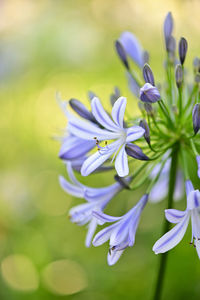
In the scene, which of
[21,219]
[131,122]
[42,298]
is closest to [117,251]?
[131,122]

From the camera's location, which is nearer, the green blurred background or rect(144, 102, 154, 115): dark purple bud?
rect(144, 102, 154, 115): dark purple bud

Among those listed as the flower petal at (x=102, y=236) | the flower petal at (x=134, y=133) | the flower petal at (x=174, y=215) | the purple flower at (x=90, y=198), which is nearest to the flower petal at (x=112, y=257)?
the flower petal at (x=102, y=236)

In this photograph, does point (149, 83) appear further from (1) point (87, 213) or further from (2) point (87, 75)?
(2) point (87, 75)

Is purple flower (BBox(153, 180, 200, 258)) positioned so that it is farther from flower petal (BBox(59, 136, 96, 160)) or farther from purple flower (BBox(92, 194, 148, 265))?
flower petal (BBox(59, 136, 96, 160))

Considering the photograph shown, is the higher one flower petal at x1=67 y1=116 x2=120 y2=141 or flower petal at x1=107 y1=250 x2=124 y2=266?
flower petal at x1=67 y1=116 x2=120 y2=141

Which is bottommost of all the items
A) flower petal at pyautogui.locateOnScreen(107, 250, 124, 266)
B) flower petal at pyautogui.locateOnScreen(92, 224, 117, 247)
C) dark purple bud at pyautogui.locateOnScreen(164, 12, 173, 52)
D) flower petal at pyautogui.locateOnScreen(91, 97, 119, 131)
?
flower petal at pyautogui.locateOnScreen(107, 250, 124, 266)

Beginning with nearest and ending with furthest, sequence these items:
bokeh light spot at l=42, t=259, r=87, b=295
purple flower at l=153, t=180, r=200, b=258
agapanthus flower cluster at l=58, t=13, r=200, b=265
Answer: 1. purple flower at l=153, t=180, r=200, b=258
2. agapanthus flower cluster at l=58, t=13, r=200, b=265
3. bokeh light spot at l=42, t=259, r=87, b=295

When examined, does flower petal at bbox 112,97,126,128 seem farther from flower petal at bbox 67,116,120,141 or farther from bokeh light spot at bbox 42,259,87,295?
bokeh light spot at bbox 42,259,87,295

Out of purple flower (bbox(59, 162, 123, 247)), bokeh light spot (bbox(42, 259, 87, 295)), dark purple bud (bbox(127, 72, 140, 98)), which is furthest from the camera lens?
bokeh light spot (bbox(42, 259, 87, 295))

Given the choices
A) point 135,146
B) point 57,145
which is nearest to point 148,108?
point 135,146

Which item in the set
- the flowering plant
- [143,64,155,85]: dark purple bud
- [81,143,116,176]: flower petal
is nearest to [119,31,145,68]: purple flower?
the flowering plant
